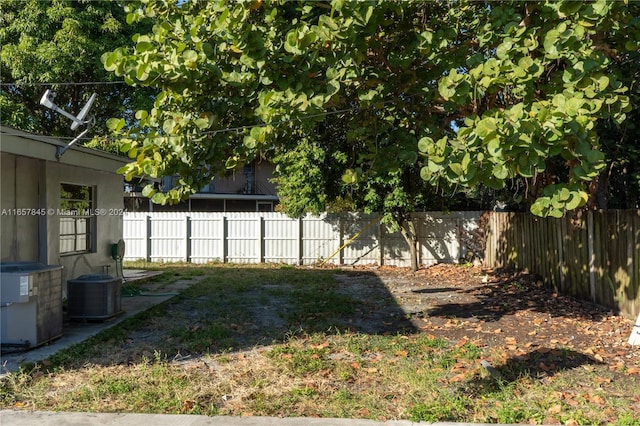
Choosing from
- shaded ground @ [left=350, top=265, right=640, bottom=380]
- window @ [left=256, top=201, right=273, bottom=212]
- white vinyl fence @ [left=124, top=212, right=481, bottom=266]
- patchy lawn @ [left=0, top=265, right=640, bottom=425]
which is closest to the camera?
patchy lawn @ [left=0, top=265, right=640, bottom=425]

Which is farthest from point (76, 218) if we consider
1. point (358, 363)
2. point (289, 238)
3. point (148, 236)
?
point (289, 238)

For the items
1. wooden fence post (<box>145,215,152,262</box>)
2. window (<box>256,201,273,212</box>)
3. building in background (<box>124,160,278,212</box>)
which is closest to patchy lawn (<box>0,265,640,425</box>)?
wooden fence post (<box>145,215,152,262</box>)

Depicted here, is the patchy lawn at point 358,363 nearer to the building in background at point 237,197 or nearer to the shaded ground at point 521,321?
the shaded ground at point 521,321

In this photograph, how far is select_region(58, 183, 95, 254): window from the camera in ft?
32.7

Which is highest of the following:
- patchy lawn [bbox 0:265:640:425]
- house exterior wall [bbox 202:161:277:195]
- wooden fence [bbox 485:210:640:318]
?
house exterior wall [bbox 202:161:277:195]

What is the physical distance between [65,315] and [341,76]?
20.1ft

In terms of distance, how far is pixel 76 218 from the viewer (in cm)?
1046

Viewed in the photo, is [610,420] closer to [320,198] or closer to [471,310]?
[471,310]

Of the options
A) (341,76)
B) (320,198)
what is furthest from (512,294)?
(341,76)

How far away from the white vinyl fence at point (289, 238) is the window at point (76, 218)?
7.94m

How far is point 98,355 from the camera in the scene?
6555 mm

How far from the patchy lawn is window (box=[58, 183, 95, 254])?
224 centimetres

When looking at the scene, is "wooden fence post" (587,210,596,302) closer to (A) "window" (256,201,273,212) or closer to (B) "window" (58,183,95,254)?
(B) "window" (58,183,95,254)

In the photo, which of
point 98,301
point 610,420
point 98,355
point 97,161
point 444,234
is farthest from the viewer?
point 444,234
